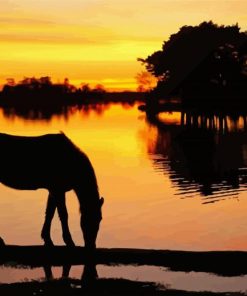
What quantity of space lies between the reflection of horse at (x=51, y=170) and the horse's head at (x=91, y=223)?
3 centimetres

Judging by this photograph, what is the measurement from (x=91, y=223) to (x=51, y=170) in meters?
1.41

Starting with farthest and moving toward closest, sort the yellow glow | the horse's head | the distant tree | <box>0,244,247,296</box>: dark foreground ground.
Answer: the distant tree
the yellow glow
the horse's head
<box>0,244,247,296</box>: dark foreground ground

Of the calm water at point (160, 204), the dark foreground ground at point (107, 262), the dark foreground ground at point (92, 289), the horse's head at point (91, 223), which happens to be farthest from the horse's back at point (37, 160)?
the dark foreground ground at point (92, 289)

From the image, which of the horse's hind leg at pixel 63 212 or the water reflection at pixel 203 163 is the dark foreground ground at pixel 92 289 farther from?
the water reflection at pixel 203 163

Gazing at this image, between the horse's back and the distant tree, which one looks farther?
the distant tree

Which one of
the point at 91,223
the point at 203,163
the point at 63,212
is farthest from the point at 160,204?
the point at 203,163

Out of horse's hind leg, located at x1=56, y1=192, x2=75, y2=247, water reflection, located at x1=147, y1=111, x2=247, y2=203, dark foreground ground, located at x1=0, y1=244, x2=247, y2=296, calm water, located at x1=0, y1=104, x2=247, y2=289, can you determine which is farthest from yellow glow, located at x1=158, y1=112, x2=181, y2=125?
dark foreground ground, located at x1=0, y1=244, x2=247, y2=296

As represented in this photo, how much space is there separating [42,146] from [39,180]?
58cm

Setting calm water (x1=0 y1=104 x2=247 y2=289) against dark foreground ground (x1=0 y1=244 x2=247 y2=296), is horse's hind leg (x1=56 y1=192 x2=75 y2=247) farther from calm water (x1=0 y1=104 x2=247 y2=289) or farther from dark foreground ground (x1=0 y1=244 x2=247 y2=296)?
calm water (x1=0 y1=104 x2=247 y2=289)

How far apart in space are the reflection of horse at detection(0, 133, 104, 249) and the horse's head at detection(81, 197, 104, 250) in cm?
3

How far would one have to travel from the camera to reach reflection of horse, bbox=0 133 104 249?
38.8 feet

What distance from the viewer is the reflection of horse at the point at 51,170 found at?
11834 millimetres

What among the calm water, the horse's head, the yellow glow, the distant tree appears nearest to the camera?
the horse's head

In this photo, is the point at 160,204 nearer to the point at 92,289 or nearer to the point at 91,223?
the point at 91,223
